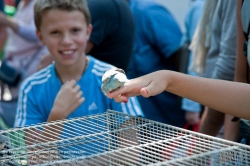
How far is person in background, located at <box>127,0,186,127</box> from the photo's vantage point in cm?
376

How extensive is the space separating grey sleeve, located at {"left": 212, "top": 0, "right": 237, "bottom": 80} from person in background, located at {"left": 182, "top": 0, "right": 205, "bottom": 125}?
1.23 meters

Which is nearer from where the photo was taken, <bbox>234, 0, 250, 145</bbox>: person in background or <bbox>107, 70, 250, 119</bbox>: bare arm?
<bbox>107, 70, 250, 119</bbox>: bare arm

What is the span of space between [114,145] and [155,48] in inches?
81.7

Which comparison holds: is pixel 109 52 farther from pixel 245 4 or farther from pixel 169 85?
pixel 169 85

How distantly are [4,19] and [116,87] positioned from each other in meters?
2.22

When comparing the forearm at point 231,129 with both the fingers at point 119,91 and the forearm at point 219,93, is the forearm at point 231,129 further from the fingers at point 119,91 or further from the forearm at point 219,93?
the fingers at point 119,91

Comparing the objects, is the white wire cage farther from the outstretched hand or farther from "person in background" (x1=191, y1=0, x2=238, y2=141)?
"person in background" (x1=191, y1=0, x2=238, y2=141)

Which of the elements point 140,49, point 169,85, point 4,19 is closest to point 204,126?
point 169,85

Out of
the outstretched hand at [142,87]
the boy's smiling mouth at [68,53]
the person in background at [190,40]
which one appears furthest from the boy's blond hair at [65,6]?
the person in background at [190,40]

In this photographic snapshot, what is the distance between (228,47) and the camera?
248 centimetres

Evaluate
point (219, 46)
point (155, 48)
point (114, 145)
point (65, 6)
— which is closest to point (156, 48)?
point (155, 48)

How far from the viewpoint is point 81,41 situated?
2615 mm

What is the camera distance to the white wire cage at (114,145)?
4.85 ft

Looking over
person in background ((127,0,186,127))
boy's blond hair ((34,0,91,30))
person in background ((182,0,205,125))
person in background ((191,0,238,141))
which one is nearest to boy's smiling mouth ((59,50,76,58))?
boy's blond hair ((34,0,91,30))
